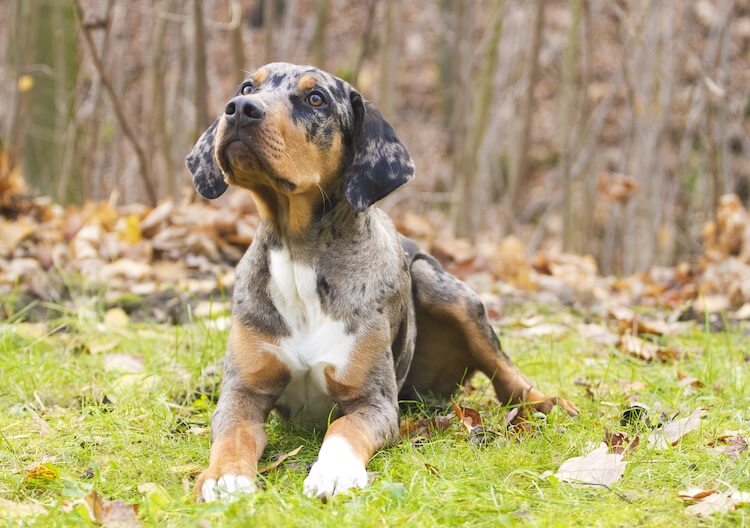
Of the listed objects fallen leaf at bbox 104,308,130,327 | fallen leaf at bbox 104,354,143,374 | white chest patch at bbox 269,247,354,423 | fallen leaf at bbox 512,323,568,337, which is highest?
white chest patch at bbox 269,247,354,423

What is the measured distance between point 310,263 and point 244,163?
1.80 feet

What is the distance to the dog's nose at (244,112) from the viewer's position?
3.49 meters

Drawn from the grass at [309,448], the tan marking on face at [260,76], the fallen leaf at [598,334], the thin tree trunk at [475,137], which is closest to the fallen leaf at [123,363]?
the grass at [309,448]

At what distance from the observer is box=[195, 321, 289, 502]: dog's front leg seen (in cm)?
334

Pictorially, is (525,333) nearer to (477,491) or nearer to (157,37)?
(477,491)

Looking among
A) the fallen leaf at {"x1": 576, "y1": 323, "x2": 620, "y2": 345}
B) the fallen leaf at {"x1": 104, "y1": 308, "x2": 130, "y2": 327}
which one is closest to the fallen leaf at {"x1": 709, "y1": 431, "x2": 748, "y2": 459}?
the fallen leaf at {"x1": 576, "y1": 323, "x2": 620, "y2": 345}

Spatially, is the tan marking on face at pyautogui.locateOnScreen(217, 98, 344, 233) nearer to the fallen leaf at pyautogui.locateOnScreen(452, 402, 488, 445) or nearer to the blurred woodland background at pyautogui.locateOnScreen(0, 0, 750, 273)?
the fallen leaf at pyautogui.locateOnScreen(452, 402, 488, 445)

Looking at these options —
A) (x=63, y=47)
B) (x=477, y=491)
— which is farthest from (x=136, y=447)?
(x=63, y=47)

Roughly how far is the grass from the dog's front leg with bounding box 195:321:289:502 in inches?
5.2

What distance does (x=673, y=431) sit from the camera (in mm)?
3705

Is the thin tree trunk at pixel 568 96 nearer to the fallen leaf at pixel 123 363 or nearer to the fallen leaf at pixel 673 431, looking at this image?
the fallen leaf at pixel 123 363

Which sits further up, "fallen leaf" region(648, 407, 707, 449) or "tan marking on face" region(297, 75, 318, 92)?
"tan marking on face" region(297, 75, 318, 92)

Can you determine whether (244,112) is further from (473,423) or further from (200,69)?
(200,69)

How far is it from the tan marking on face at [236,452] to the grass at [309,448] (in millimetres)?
89
